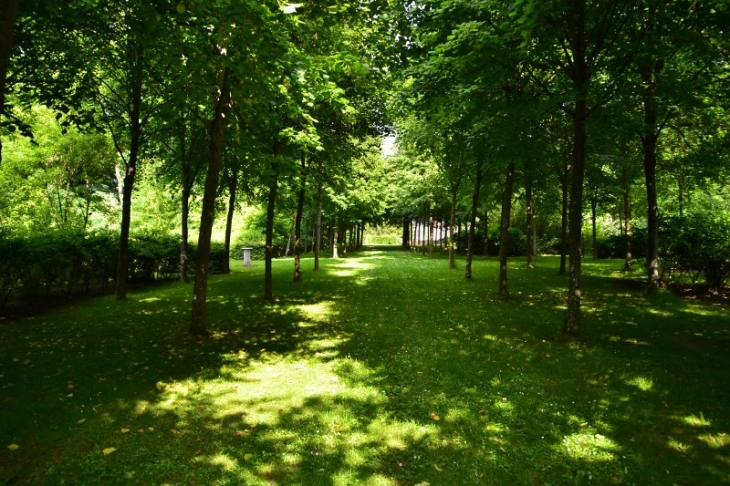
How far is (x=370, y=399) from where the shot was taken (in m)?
5.48

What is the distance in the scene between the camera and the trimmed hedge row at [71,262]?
1135 centimetres

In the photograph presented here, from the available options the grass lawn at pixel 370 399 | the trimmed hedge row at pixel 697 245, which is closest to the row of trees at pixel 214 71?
the grass lawn at pixel 370 399

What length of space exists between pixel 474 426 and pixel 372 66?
9.11 metres

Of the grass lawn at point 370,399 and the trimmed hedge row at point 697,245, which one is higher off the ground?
the trimmed hedge row at point 697,245

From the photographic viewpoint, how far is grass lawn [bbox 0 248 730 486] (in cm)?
399

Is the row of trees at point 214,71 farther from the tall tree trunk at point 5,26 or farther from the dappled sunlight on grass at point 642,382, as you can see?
the dappled sunlight on grass at point 642,382

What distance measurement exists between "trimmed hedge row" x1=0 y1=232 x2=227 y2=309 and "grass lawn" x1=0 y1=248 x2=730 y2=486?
2.12 meters

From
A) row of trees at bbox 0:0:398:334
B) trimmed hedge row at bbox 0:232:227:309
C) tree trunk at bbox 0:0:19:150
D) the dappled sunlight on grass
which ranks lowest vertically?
the dappled sunlight on grass

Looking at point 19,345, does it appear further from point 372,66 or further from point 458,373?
point 372,66

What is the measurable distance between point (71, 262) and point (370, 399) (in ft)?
43.0

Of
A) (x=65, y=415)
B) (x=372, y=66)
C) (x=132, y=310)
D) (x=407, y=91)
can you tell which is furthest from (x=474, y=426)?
(x=132, y=310)

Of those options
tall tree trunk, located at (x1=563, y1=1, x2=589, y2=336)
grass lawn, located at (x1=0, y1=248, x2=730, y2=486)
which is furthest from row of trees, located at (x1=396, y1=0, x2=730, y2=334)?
grass lawn, located at (x1=0, y1=248, x2=730, y2=486)

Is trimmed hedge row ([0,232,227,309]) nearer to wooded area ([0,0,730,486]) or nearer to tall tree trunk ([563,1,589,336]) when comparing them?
wooded area ([0,0,730,486])

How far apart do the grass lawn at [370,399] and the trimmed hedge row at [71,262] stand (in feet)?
6.94
